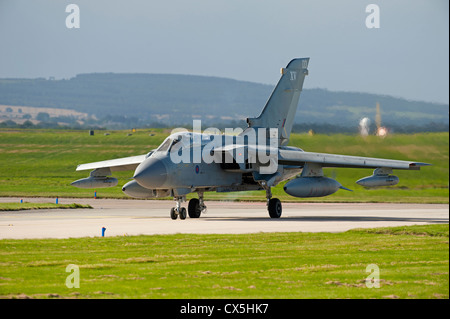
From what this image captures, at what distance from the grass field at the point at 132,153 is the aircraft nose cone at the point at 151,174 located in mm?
4454

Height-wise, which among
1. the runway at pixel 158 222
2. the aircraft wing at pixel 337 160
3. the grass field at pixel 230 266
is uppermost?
the aircraft wing at pixel 337 160

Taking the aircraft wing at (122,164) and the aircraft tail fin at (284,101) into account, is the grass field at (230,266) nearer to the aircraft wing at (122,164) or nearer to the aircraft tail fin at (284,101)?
the aircraft wing at (122,164)

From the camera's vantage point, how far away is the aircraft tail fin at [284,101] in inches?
1294

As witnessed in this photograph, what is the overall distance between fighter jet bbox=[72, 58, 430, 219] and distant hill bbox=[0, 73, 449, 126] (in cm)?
497

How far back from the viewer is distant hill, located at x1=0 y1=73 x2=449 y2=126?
39.9 meters

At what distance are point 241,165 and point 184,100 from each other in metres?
90.8

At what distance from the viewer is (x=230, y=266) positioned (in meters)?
14.4

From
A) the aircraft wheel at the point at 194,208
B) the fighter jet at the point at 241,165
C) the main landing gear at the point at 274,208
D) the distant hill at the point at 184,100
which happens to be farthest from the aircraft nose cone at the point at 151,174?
the distant hill at the point at 184,100

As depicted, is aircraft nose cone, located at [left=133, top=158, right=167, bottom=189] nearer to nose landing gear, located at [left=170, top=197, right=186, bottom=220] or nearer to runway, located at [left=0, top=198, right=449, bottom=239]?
runway, located at [left=0, top=198, right=449, bottom=239]

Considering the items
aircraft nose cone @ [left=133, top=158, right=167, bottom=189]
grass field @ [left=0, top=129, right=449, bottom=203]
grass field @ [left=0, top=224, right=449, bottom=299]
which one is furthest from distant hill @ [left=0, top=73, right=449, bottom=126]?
grass field @ [left=0, top=224, right=449, bottom=299]

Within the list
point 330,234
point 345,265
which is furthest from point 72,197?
point 345,265

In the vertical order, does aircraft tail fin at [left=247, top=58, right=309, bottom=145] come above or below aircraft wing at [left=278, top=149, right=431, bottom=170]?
above

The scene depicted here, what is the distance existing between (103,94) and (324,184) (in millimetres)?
83276
